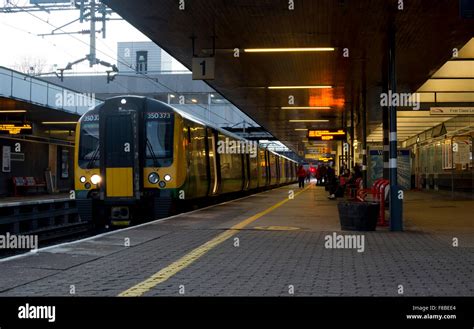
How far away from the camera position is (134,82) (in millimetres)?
50000

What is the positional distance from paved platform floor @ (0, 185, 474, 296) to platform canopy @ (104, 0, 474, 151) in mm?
4517

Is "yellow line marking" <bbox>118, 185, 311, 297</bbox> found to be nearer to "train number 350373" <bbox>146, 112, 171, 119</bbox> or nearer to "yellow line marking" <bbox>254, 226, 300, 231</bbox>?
"yellow line marking" <bbox>254, 226, 300, 231</bbox>

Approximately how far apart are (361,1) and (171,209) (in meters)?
6.78

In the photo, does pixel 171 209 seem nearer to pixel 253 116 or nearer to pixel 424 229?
pixel 424 229

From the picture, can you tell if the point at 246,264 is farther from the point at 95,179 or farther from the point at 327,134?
the point at 327,134

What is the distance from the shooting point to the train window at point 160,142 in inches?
577

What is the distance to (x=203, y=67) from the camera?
49.6 feet

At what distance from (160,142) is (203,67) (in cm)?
222

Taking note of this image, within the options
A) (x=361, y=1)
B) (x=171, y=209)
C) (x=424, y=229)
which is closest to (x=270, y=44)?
(x=361, y=1)

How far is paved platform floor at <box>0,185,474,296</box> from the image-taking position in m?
6.49

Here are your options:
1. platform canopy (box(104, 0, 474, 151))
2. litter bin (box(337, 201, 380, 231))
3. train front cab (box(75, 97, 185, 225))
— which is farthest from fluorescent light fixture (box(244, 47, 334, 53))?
litter bin (box(337, 201, 380, 231))

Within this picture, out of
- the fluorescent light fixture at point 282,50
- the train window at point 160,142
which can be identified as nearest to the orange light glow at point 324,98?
the fluorescent light fixture at point 282,50

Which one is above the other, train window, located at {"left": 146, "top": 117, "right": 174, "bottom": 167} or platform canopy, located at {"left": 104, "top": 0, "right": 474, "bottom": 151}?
platform canopy, located at {"left": 104, "top": 0, "right": 474, "bottom": 151}
